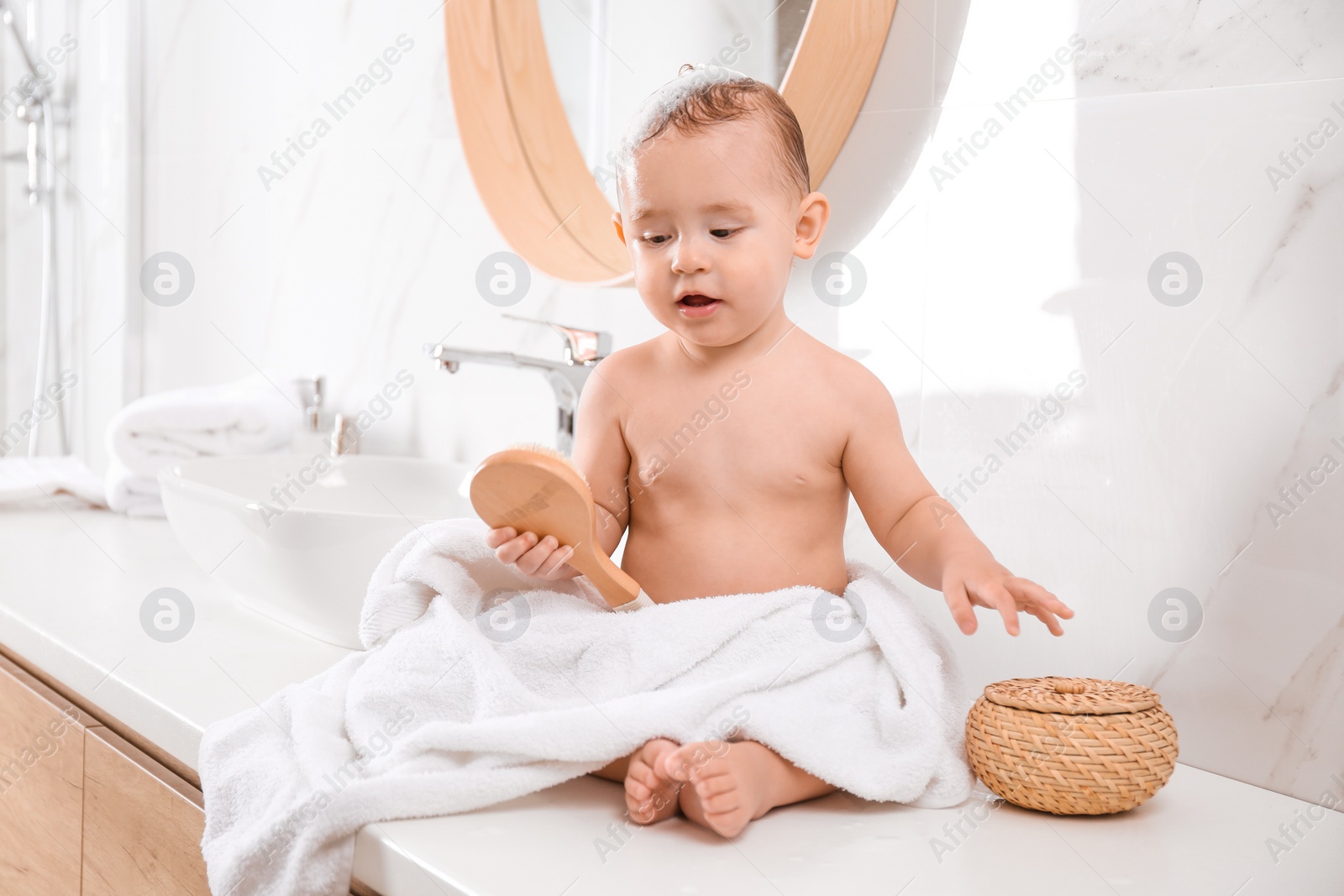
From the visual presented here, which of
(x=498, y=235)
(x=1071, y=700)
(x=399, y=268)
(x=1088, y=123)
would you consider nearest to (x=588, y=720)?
(x=1071, y=700)

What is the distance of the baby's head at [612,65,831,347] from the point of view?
661mm

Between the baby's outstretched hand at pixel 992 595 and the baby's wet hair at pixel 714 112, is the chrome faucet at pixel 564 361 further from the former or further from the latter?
the baby's outstretched hand at pixel 992 595

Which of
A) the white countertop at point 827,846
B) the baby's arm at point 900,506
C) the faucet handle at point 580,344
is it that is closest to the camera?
the white countertop at point 827,846

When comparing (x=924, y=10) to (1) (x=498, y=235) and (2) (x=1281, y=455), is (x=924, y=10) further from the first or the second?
(1) (x=498, y=235)

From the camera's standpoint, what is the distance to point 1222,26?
0.70 m

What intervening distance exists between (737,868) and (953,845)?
0.12 meters

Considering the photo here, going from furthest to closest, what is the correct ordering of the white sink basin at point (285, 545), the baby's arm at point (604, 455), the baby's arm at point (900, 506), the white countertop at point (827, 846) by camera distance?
the white sink basin at point (285, 545) < the baby's arm at point (604, 455) < the baby's arm at point (900, 506) < the white countertop at point (827, 846)

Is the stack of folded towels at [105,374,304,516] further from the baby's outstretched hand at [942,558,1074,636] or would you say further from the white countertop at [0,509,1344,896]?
the baby's outstretched hand at [942,558,1074,636]

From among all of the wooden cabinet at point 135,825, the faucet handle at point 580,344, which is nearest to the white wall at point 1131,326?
the faucet handle at point 580,344

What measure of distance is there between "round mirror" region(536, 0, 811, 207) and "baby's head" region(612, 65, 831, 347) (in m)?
0.30

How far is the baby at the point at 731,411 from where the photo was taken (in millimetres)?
665

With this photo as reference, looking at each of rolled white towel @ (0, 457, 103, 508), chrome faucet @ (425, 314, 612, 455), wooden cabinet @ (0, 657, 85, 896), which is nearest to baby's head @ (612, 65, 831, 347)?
chrome faucet @ (425, 314, 612, 455)

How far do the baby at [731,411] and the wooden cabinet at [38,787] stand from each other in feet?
1.48

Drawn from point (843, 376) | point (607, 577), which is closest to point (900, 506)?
point (843, 376)
